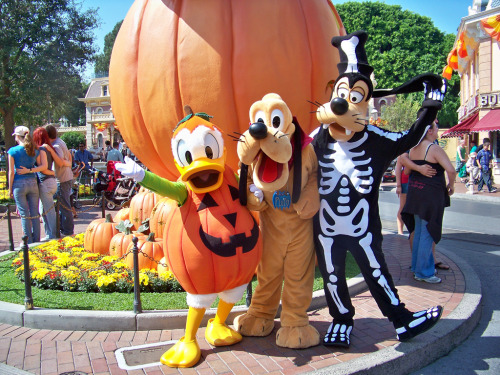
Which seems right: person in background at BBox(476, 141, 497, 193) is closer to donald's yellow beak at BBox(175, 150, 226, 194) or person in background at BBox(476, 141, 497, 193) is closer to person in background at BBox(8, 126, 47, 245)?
person in background at BBox(8, 126, 47, 245)

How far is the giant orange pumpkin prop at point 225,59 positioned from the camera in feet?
11.9

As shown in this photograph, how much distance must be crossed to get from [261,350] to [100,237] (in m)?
2.85

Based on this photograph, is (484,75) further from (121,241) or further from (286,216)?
(286,216)

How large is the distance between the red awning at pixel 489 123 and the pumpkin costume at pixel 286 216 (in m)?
16.0

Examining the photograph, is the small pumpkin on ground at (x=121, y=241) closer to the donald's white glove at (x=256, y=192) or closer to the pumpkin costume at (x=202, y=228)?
the pumpkin costume at (x=202, y=228)

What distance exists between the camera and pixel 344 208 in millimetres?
2812

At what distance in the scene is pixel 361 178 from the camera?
9.20 feet

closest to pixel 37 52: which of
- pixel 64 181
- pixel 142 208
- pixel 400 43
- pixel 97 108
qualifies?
pixel 64 181

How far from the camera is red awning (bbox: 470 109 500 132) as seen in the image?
1630 cm

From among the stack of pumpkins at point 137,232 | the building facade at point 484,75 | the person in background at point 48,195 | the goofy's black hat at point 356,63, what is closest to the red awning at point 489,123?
the building facade at point 484,75

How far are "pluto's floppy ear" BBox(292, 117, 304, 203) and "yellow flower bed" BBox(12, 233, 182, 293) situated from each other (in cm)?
176

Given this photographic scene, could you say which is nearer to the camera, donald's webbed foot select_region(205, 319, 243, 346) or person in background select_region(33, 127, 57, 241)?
donald's webbed foot select_region(205, 319, 243, 346)

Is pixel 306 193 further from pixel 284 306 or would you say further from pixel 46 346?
pixel 46 346

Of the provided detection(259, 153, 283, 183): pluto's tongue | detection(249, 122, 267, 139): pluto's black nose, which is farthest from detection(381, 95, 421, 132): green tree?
detection(249, 122, 267, 139): pluto's black nose
